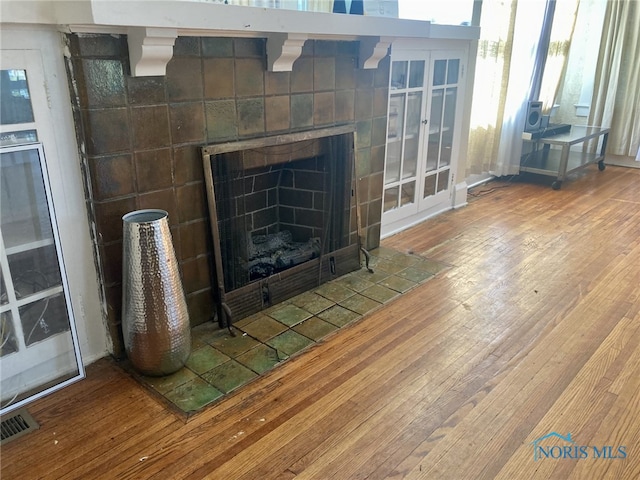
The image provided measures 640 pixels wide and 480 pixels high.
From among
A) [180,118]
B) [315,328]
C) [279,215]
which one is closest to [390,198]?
[279,215]

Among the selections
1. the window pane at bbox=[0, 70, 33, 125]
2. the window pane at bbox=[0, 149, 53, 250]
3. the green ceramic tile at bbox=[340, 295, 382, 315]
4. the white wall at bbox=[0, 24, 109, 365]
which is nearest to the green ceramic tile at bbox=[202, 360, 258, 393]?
the white wall at bbox=[0, 24, 109, 365]

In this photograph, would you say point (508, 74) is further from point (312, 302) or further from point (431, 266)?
point (312, 302)

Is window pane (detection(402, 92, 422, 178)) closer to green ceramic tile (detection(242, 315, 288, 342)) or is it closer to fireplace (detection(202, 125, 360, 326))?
fireplace (detection(202, 125, 360, 326))

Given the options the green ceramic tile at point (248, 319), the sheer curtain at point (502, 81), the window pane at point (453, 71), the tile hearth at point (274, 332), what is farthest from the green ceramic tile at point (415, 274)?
the sheer curtain at point (502, 81)

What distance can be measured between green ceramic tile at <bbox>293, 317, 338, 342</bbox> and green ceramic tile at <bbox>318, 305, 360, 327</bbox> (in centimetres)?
→ 4

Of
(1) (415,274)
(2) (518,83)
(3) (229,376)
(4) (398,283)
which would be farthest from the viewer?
(2) (518,83)

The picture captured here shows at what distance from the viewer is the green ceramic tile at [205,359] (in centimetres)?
207

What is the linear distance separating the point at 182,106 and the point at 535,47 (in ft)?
13.3

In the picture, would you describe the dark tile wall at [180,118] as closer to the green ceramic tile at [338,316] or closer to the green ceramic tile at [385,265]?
the green ceramic tile at [338,316]

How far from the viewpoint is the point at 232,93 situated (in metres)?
2.20

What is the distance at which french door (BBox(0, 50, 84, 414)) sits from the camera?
5.59 feet

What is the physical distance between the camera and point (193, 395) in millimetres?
1902

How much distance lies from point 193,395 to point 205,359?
0.24 meters

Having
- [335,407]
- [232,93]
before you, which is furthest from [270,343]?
[232,93]
